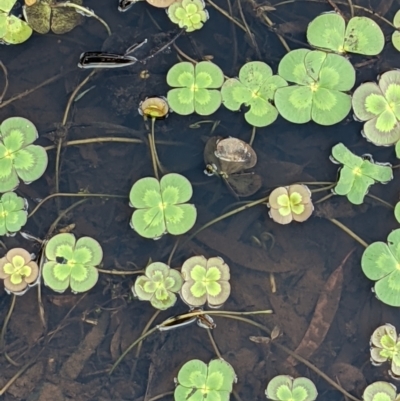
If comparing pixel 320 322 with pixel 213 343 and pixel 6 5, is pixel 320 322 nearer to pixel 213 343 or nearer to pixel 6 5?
pixel 213 343

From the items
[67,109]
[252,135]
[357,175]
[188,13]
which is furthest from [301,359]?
[188,13]

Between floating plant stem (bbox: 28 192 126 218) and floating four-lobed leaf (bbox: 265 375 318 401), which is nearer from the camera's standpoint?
floating four-lobed leaf (bbox: 265 375 318 401)

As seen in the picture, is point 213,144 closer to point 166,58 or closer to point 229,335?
point 166,58

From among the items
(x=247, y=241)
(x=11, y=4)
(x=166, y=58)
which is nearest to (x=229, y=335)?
(x=247, y=241)

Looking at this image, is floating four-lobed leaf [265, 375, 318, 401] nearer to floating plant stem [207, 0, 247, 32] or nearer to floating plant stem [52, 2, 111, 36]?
floating plant stem [207, 0, 247, 32]

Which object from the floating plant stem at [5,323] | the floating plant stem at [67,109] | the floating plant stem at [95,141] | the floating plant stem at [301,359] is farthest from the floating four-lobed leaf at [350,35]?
the floating plant stem at [5,323]

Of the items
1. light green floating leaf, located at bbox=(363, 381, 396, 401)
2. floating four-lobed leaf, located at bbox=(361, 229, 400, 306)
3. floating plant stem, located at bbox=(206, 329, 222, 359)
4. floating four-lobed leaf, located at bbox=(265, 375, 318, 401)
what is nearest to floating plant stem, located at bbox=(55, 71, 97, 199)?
floating plant stem, located at bbox=(206, 329, 222, 359)
